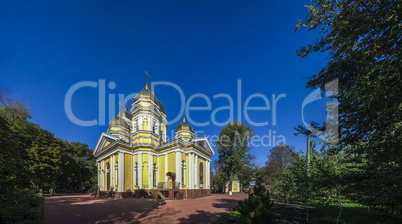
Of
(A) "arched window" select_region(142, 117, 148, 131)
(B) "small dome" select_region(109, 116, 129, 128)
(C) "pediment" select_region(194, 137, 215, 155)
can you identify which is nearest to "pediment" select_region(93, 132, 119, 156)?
(B) "small dome" select_region(109, 116, 129, 128)

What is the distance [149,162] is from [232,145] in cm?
1573

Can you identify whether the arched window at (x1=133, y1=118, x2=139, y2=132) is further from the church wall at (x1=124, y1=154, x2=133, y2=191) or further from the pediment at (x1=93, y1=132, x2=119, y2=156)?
the church wall at (x1=124, y1=154, x2=133, y2=191)

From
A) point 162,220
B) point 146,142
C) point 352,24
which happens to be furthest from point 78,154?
point 352,24

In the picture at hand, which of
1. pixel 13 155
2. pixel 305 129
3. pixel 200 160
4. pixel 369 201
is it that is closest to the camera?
pixel 13 155

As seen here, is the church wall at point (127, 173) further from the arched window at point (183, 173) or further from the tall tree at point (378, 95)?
the tall tree at point (378, 95)

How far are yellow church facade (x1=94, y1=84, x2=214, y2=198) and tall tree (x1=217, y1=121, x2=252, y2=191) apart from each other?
705 cm

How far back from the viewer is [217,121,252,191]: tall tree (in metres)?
32.6

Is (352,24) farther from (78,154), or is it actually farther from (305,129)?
(78,154)

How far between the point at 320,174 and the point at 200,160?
63.7 ft

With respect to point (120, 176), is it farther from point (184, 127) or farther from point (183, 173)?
point (184, 127)

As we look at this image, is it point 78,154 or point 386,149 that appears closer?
point 386,149

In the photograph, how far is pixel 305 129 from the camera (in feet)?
32.9

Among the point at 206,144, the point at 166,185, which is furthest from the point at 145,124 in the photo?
the point at 206,144

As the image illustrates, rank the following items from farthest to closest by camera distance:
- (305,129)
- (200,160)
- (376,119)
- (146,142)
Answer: (200,160) < (146,142) < (305,129) < (376,119)
